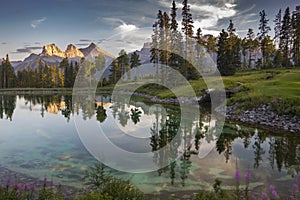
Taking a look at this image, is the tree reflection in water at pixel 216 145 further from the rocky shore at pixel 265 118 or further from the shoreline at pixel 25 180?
the shoreline at pixel 25 180

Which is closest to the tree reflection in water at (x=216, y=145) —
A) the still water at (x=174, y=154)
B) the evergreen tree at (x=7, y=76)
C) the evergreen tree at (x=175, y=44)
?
the still water at (x=174, y=154)

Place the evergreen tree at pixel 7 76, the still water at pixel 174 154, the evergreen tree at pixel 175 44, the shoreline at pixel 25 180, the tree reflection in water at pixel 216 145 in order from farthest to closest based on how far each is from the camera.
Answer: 1. the evergreen tree at pixel 7 76
2. the evergreen tree at pixel 175 44
3. the tree reflection in water at pixel 216 145
4. the still water at pixel 174 154
5. the shoreline at pixel 25 180

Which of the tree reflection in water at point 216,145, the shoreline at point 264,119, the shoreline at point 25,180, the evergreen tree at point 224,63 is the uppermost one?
the evergreen tree at point 224,63

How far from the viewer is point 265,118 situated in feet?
66.3

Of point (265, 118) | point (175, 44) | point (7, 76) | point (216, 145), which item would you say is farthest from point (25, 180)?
point (7, 76)

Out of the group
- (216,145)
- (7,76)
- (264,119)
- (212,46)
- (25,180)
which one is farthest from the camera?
(7,76)

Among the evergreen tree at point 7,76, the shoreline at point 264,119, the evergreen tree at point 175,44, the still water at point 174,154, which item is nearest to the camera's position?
the still water at point 174,154

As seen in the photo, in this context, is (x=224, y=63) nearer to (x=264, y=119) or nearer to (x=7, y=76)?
(x=264, y=119)

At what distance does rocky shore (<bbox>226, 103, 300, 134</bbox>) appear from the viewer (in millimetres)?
17594

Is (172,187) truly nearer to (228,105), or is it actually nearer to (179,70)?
(228,105)

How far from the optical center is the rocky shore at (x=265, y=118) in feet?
57.7

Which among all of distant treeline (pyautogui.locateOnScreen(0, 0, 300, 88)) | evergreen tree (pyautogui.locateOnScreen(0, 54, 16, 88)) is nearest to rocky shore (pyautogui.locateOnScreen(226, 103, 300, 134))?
distant treeline (pyautogui.locateOnScreen(0, 0, 300, 88))

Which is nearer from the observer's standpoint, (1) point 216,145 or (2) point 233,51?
(1) point 216,145

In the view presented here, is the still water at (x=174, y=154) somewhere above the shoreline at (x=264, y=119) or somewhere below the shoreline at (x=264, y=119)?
below
